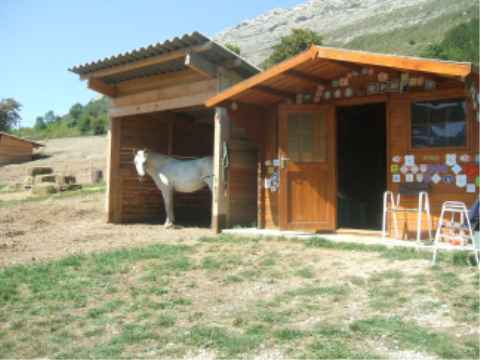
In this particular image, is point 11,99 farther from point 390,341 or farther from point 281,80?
point 390,341

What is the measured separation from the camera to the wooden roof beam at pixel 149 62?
7.95 metres

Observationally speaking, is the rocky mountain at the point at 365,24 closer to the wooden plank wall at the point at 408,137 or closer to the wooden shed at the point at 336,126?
the wooden shed at the point at 336,126

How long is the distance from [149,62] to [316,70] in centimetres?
340

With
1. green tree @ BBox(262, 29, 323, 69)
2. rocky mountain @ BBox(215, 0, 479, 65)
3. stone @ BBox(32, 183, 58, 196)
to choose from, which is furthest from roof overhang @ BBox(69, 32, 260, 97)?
rocky mountain @ BBox(215, 0, 479, 65)

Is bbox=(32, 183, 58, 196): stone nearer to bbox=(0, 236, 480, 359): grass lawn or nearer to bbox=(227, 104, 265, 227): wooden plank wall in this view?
bbox=(227, 104, 265, 227): wooden plank wall

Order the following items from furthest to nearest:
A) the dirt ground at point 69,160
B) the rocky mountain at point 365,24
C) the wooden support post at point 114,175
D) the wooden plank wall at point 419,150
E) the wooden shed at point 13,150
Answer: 1. the rocky mountain at point 365,24
2. the wooden shed at point 13,150
3. the dirt ground at point 69,160
4. the wooden support post at point 114,175
5. the wooden plank wall at point 419,150

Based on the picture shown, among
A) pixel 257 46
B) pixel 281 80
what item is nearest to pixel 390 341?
pixel 281 80

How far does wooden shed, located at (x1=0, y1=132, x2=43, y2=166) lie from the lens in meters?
28.5

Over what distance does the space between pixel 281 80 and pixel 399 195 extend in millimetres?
2647

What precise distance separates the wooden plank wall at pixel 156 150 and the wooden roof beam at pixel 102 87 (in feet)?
2.15

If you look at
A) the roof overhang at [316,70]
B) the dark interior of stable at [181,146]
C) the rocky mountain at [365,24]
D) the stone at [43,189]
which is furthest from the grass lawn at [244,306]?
the rocky mountain at [365,24]

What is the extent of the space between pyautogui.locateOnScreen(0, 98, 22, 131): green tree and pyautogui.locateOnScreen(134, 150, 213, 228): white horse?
48110 millimetres

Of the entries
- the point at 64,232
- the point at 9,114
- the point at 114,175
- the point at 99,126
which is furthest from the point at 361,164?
the point at 9,114

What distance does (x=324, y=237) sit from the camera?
271 inches
